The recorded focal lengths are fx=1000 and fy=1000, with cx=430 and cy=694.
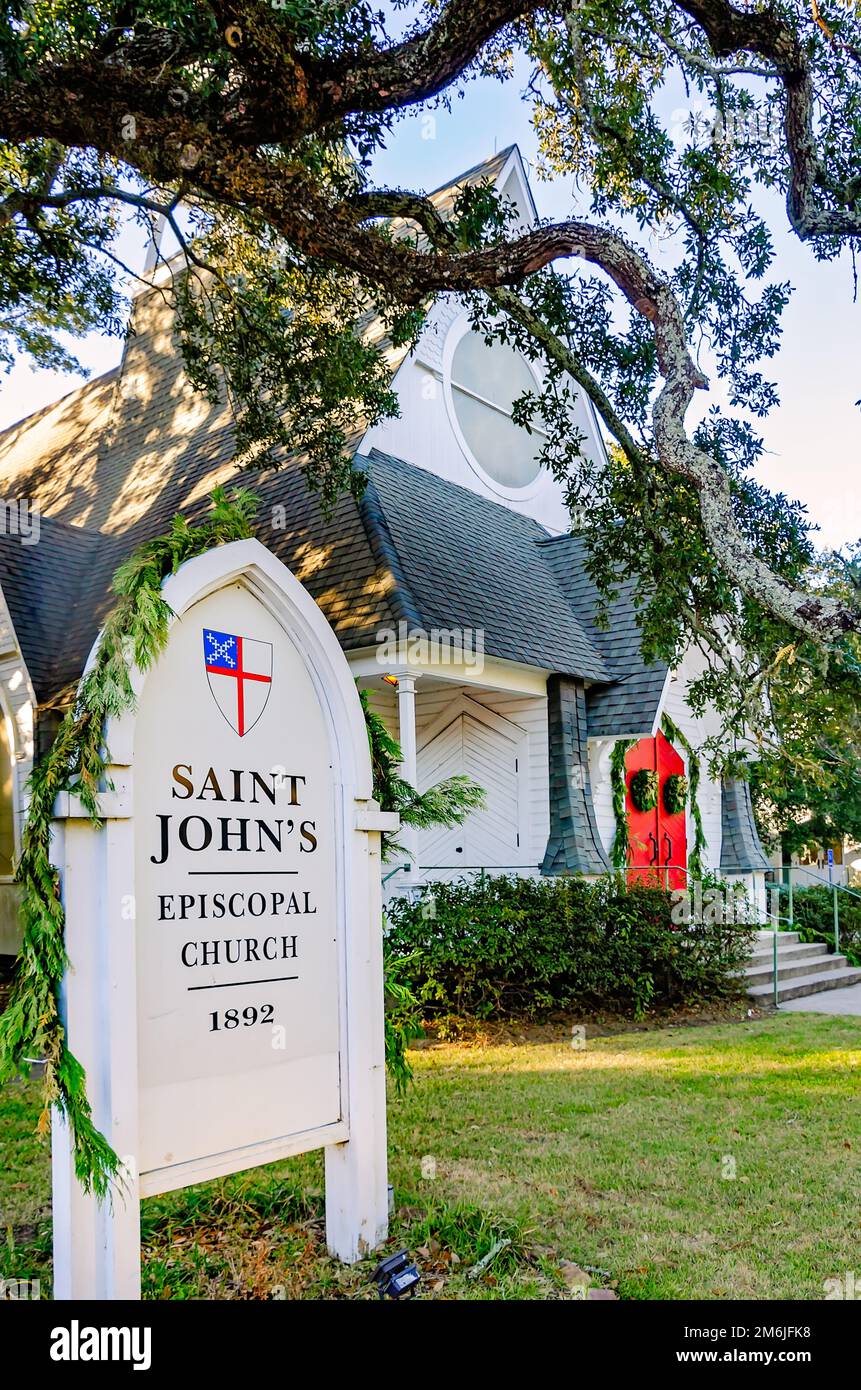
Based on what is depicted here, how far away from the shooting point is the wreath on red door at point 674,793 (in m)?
14.1

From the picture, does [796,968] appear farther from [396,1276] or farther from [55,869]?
[55,869]

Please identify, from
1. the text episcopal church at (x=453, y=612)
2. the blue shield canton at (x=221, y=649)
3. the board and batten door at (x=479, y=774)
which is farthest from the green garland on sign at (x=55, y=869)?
the board and batten door at (x=479, y=774)

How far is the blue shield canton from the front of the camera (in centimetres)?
398

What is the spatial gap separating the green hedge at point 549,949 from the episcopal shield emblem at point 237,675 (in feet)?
16.8

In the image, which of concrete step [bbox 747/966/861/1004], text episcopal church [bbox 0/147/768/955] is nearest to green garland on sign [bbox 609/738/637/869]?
text episcopal church [bbox 0/147/768/955]

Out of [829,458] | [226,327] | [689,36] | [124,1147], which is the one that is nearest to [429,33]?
[689,36]

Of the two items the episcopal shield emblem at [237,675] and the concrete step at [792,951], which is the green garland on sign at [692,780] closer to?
the concrete step at [792,951]

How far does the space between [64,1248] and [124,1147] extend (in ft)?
1.13

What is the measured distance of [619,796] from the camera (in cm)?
1291

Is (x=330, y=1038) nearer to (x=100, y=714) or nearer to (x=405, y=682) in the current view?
(x=100, y=714)

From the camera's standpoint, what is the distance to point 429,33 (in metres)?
6.44

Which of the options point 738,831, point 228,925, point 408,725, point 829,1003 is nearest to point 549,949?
point 408,725

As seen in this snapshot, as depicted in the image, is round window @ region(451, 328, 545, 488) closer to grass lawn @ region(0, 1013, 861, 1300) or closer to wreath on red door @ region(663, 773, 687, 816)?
wreath on red door @ region(663, 773, 687, 816)

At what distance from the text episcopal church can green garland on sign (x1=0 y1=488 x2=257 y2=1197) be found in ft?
19.7
